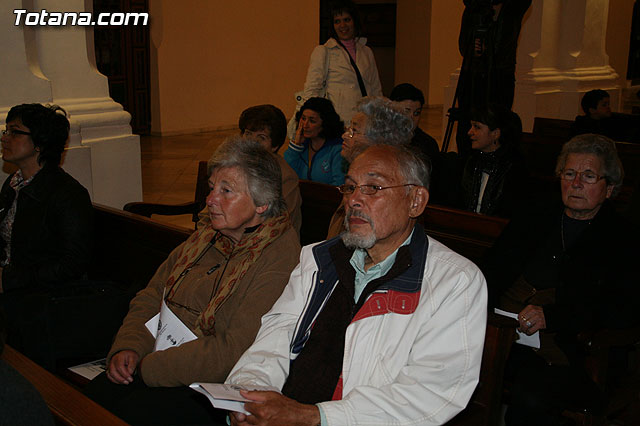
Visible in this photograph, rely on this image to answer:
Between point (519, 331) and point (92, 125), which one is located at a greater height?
point (92, 125)

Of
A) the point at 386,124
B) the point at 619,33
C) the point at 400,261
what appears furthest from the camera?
the point at 619,33

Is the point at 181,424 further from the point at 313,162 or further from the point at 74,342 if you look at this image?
the point at 313,162

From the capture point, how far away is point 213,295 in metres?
2.65

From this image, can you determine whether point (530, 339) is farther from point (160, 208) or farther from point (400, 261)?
point (160, 208)

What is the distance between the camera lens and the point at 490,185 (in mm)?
4238

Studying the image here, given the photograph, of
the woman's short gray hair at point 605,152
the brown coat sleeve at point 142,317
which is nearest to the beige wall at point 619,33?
the woman's short gray hair at point 605,152

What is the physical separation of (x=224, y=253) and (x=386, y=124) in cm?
103

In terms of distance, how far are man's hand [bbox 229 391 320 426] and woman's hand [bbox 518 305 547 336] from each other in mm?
1249

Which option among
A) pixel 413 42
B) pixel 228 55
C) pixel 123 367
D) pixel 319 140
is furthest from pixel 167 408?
pixel 413 42

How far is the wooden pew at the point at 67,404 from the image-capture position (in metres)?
1.82

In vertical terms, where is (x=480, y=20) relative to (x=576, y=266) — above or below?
above

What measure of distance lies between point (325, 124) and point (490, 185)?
3.94 feet

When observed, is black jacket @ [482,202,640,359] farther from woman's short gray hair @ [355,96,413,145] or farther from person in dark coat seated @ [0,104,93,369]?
person in dark coat seated @ [0,104,93,369]

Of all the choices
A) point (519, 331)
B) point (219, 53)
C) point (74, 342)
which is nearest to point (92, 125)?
point (74, 342)
